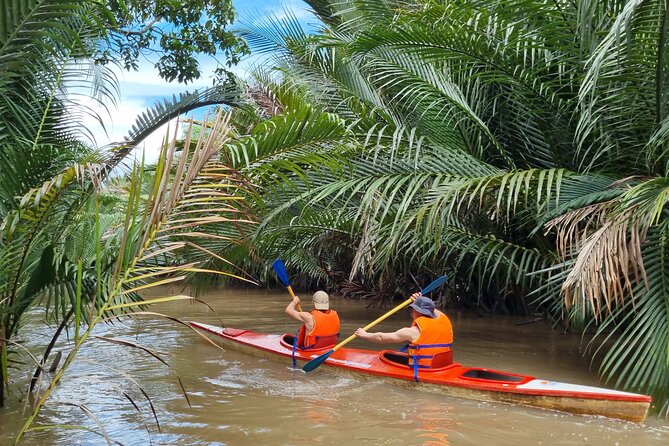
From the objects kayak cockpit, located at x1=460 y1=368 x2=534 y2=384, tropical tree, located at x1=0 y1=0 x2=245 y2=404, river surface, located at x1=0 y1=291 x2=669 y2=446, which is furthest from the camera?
kayak cockpit, located at x1=460 y1=368 x2=534 y2=384

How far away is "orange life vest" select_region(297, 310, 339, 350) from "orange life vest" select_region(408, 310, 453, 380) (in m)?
1.60

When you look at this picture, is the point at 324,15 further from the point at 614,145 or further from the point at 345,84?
the point at 614,145

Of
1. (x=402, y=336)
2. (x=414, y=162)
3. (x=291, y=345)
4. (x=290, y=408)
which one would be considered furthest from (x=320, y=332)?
(x=414, y=162)

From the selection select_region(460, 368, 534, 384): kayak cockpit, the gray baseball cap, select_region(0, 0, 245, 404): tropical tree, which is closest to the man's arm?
the gray baseball cap

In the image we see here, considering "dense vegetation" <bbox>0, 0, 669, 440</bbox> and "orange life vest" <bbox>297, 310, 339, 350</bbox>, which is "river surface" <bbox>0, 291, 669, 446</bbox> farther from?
"dense vegetation" <bbox>0, 0, 669, 440</bbox>

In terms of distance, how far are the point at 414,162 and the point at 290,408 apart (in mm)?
3311

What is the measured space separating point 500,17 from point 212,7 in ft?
13.2

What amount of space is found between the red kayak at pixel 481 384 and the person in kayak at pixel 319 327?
14 cm

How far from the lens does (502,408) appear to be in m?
6.22

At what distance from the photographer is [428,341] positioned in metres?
6.97

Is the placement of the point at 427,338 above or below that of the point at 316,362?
above

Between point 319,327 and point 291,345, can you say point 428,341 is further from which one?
point 291,345

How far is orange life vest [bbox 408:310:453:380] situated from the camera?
6945mm

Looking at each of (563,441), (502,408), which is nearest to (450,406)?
(502,408)
